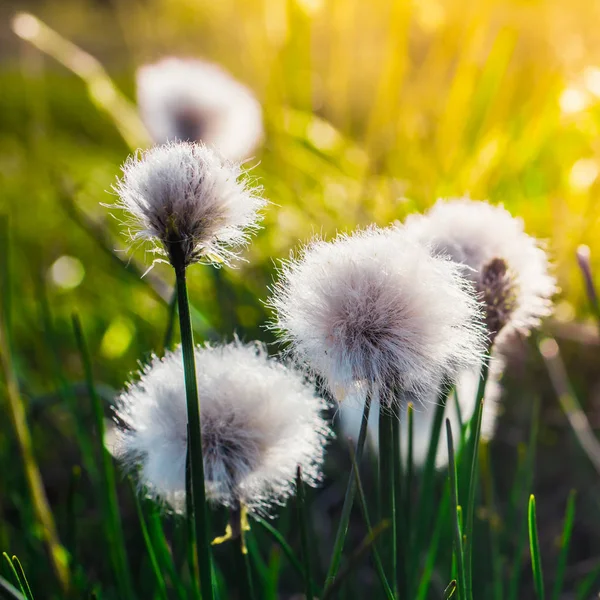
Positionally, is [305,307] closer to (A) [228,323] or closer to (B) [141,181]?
(B) [141,181]

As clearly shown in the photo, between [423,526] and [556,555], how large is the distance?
448 millimetres

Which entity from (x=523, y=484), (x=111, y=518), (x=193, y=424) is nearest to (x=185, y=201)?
(x=193, y=424)

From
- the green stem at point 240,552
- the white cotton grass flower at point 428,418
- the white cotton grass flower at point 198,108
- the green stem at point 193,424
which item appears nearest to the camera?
the green stem at point 193,424

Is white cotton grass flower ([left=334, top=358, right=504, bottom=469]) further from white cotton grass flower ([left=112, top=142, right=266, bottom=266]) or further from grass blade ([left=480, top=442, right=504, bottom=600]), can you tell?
white cotton grass flower ([left=112, top=142, right=266, bottom=266])

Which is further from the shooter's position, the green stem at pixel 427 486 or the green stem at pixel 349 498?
the green stem at pixel 427 486

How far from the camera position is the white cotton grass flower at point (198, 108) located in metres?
1.20

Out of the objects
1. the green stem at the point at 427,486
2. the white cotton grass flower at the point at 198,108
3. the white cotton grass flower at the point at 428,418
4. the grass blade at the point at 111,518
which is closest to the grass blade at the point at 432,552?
the green stem at the point at 427,486

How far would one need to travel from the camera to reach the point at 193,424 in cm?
36

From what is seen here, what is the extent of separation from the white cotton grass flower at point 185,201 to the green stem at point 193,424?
1 centimetres

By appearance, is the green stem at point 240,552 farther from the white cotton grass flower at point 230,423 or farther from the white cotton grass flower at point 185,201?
the white cotton grass flower at point 185,201

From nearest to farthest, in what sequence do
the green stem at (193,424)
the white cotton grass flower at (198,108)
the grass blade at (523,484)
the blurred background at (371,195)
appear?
the green stem at (193,424), the grass blade at (523,484), the blurred background at (371,195), the white cotton grass flower at (198,108)

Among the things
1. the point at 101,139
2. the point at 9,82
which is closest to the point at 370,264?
the point at 101,139

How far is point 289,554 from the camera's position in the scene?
50cm

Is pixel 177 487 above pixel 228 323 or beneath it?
beneath
